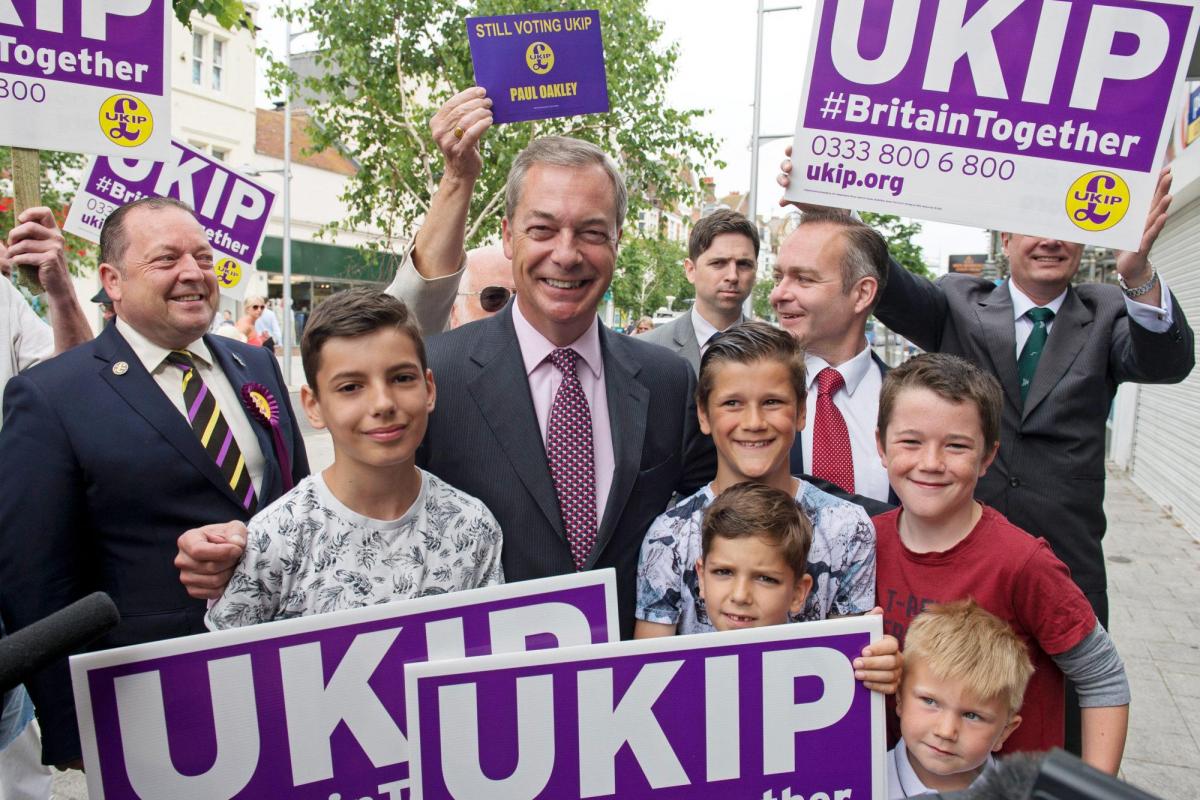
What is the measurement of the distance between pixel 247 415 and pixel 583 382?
116 centimetres

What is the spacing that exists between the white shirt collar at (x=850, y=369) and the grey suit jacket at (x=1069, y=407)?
0.36m

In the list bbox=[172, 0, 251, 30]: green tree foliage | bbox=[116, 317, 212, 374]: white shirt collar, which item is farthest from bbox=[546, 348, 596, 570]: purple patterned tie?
bbox=[172, 0, 251, 30]: green tree foliage

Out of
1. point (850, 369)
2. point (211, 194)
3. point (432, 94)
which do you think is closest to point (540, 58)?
point (850, 369)

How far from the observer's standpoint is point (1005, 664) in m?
1.85

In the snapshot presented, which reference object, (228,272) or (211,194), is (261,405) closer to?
(211,194)

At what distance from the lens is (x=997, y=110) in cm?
270

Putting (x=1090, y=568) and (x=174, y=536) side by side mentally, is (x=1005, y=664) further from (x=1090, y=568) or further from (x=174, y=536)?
(x=174, y=536)

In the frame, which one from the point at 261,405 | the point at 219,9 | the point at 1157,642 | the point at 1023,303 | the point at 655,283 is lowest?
the point at 1157,642

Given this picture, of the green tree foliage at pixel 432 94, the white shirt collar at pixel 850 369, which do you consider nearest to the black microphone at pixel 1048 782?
the white shirt collar at pixel 850 369

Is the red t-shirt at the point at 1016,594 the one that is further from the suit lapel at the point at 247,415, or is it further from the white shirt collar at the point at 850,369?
the suit lapel at the point at 247,415

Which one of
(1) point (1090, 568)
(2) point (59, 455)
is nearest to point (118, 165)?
(2) point (59, 455)

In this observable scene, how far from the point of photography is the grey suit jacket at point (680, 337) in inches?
190

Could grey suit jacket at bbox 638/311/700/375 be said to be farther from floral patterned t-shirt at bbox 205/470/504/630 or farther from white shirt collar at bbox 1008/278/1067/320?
floral patterned t-shirt at bbox 205/470/504/630

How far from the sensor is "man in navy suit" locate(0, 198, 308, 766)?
92.1 inches
